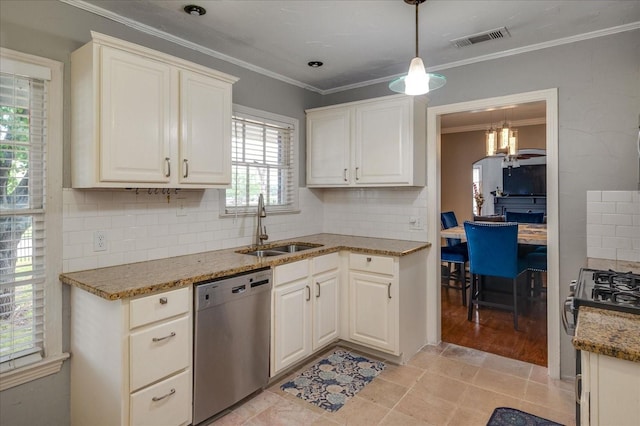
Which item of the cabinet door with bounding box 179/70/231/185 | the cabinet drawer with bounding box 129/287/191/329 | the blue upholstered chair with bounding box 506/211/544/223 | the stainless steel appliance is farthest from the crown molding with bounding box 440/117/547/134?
the cabinet drawer with bounding box 129/287/191/329

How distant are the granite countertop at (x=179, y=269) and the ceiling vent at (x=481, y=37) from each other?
1580 millimetres

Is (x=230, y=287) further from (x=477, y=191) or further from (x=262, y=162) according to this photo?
(x=477, y=191)

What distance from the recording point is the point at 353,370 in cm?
287

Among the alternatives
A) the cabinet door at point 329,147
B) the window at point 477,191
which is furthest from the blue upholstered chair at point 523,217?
the cabinet door at point 329,147

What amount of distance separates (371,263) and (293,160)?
4.29 feet

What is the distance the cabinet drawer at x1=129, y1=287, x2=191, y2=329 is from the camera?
180 centimetres

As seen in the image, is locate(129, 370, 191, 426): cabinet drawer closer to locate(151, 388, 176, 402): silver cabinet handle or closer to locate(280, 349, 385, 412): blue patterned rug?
locate(151, 388, 176, 402): silver cabinet handle

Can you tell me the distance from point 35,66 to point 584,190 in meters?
3.48

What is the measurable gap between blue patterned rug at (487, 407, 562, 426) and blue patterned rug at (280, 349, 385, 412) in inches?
33.0

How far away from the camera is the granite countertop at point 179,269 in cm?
184

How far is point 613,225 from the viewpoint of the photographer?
97.6 inches

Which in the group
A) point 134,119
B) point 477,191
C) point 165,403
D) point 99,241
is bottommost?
point 165,403

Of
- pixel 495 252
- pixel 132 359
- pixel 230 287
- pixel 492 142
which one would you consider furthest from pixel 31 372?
pixel 492 142

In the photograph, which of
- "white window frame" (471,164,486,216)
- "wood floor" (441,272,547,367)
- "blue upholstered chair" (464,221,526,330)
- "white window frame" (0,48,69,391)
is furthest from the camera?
"white window frame" (471,164,486,216)
